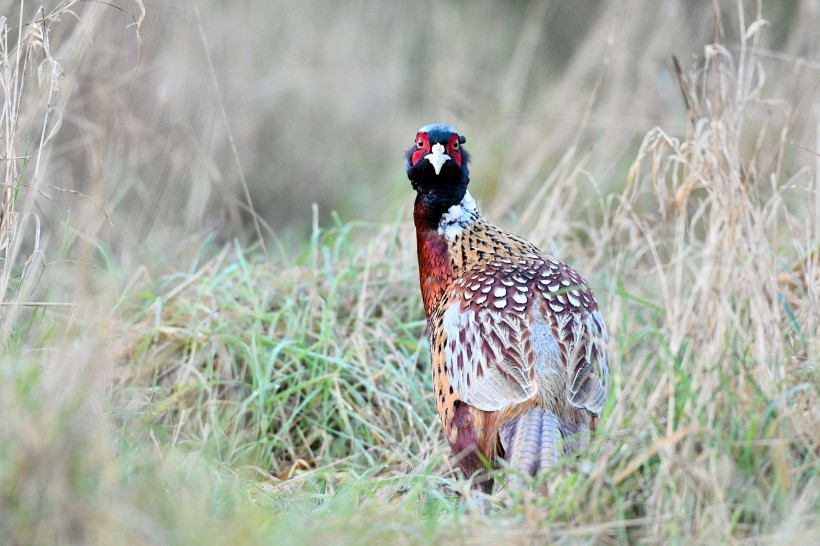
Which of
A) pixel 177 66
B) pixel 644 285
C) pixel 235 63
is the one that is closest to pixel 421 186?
pixel 644 285

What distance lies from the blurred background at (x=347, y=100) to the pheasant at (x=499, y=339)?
1.07m

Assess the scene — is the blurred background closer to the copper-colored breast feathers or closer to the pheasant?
the pheasant

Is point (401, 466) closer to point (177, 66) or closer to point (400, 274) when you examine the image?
point (400, 274)

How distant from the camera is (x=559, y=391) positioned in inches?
131

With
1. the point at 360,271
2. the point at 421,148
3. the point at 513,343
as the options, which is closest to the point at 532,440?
the point at 513,343

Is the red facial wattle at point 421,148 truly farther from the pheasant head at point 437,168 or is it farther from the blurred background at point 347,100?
the blurred background at point 347,100

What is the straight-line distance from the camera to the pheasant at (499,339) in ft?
10.8

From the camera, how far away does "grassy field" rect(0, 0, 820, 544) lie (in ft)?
8.40

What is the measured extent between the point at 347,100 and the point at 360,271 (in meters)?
3.57

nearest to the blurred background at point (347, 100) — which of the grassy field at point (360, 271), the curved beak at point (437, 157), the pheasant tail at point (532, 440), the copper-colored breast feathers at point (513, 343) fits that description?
the grassy field at point (360, 271)

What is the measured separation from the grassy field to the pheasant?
0.57 feet

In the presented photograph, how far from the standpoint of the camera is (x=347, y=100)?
8.02 m

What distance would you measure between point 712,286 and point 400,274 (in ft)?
6.14

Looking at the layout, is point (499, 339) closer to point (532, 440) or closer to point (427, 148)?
point (532, 440)
